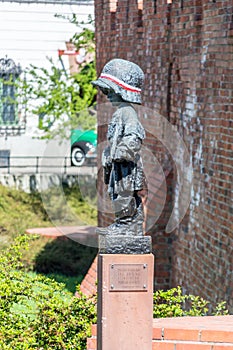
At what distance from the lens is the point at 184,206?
12.0 meters

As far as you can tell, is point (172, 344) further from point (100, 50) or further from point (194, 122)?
point (100, 50)

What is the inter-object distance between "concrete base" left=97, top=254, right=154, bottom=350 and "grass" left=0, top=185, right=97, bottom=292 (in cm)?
847

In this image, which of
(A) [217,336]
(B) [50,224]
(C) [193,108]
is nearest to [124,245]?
(A) [217,336]

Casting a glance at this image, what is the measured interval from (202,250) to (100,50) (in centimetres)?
479

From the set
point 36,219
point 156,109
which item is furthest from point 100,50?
point 36,219

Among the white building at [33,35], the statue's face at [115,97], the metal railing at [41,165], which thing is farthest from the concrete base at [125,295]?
the white building at [33,35]

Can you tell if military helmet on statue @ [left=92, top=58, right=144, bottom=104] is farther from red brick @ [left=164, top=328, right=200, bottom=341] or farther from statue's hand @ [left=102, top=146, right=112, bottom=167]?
red brick @ [left=164, top=328, right=200, bottom=341]

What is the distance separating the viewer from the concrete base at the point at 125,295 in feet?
24.0

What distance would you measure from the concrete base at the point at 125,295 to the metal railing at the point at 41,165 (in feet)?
55.8

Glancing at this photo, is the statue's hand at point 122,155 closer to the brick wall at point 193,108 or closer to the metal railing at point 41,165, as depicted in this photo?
the brick wall at point 193,108

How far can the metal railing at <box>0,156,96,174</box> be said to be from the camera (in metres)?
25.0

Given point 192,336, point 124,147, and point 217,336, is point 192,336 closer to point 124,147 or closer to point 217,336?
point 217,336

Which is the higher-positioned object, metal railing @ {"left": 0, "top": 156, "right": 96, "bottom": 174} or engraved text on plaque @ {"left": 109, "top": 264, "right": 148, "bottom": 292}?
engraved text on plaque @ {"left": 109, "top": 264, "right": 148, "bottom": 292}

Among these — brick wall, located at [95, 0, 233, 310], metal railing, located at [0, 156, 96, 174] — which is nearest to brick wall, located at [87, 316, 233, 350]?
brick wall, located at [95, 0, 233, 310]
